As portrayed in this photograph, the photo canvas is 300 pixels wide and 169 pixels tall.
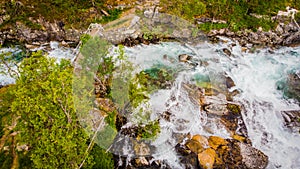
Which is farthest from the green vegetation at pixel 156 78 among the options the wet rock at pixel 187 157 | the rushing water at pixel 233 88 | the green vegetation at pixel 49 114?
the green vegetation at pixel 49 114

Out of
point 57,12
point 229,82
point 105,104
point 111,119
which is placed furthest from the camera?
point 57,12

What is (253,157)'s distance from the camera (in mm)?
14453

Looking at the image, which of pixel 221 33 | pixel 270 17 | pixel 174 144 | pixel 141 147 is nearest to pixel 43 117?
pixel 141 147

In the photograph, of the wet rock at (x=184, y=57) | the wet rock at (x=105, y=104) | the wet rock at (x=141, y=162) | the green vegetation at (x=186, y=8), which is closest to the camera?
the wet rock at (x=141, y=162)

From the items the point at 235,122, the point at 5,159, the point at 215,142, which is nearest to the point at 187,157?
the point at 215,142

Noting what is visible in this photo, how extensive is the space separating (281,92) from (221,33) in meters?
8.86

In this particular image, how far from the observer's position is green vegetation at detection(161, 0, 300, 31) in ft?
82.9

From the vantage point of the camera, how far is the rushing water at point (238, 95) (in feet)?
51.1

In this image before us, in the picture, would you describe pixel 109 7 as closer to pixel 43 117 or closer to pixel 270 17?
pixel 270 17

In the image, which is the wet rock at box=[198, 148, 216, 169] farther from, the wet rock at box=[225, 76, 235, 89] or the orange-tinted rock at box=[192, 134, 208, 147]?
the wet rock at box=[225, 76, 235, 89]

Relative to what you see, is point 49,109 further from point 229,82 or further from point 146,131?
point 229,82

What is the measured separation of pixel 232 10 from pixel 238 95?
39.3 feet

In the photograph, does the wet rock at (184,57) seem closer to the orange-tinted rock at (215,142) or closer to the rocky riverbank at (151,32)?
the rocky riverbank at (151,32)

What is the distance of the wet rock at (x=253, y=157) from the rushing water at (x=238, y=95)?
62 cm
